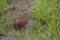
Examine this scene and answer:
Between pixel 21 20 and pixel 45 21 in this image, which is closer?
pixel 45 21

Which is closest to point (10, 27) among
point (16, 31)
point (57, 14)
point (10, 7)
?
point (16, 31)

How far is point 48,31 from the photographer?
8.78 feet

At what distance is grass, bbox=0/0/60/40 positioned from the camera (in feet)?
8.51

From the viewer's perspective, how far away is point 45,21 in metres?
2.84

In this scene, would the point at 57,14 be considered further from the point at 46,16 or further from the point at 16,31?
the point at 16,31

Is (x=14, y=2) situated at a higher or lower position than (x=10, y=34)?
higher

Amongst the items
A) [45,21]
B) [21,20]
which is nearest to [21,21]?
[21,20]

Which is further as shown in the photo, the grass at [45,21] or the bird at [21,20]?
the bird at [21,20]

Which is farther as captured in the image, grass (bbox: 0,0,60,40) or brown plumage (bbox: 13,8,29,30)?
brown plumage (bbox: 13,8,29,30)

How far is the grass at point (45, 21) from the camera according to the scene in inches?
102

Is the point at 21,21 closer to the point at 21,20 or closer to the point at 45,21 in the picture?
the point at 21,20

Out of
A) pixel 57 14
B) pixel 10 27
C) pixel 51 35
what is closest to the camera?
pixel 51 35

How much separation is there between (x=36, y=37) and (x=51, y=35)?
161 millimetres

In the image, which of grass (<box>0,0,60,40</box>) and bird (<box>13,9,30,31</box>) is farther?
bird (<box>13,9,30,31</box>)
